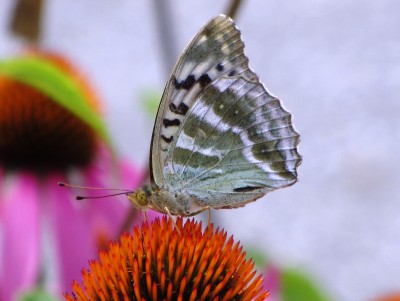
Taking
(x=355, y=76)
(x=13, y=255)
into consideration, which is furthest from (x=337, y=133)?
(x=13, y=255)

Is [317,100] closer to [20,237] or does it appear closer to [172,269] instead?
[20,237]

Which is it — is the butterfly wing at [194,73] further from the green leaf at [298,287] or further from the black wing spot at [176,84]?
the green leaf at [298,287]

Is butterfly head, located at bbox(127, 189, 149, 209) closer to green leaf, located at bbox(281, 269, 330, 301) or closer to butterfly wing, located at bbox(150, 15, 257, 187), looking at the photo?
butterfly wing, located at bbox(150, 15, 257, 187)

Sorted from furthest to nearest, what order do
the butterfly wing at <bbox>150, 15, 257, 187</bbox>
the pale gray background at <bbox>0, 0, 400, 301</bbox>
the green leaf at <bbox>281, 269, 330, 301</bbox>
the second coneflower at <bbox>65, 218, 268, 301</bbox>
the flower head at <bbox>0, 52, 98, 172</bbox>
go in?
the pale gray background at <bbox>0, 0, 400, 301</bbox> → the flower head at <bbox>0, 52, 98, 172</bbox> → the green leaf at <bbox>281, 269, 330, 301</bbox> → the butterfly wing at <bbox>150, 15, 257, 187</bbox> → the second coneflower at <bbox>65, 218, 268, 301</bbox>

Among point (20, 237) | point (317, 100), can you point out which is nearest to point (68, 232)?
point (20, 237)

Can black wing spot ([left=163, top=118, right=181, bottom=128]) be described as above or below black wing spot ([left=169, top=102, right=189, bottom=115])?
below

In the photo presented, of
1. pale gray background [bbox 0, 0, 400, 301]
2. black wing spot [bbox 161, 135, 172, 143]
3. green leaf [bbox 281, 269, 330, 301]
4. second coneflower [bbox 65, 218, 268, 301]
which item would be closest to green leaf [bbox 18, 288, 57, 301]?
second coneflower [bbox 65, 218, 268, 301]

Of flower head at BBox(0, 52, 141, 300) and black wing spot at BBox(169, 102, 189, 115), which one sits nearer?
black wing spot at BBox(169, 102, 189, 115)
